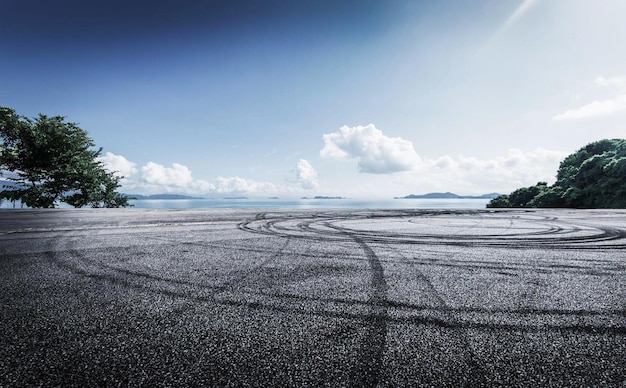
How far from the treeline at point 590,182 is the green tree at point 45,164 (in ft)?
146

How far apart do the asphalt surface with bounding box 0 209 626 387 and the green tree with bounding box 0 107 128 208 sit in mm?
21148

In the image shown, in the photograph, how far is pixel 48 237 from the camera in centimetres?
573

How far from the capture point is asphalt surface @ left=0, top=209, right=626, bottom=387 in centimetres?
145

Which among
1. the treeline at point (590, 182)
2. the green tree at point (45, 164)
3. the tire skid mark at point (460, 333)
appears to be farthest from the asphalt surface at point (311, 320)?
the treeline at point (590, 182)

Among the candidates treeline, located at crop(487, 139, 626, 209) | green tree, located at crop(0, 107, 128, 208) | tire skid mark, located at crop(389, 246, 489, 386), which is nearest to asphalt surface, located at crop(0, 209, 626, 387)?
tire skid mark, located at crop(389, 246, 489, 386)

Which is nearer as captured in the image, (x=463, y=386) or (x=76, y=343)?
(x=463, y=386)

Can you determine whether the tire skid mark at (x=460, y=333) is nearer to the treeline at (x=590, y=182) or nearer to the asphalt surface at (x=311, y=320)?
the asphalt surface at (x=311, y=320)

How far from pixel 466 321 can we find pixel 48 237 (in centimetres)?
738

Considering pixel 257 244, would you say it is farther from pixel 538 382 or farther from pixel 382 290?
pixel 538 382

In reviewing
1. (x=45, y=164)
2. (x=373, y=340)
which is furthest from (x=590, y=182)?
(x=45, y=164)

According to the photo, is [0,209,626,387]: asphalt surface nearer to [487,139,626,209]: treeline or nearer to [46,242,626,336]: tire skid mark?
[46,242,626,336]: tire skid mark

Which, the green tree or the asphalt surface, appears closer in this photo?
the asphalt surface

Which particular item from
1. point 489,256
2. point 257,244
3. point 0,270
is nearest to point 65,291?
point 0,270

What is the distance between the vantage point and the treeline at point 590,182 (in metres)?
26.5
